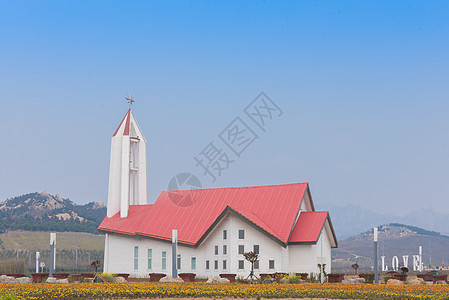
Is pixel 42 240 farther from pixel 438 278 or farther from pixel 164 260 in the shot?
pixel 438 278

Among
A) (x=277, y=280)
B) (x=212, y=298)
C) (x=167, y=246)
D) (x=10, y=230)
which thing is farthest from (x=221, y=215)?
(x=10, y=230)

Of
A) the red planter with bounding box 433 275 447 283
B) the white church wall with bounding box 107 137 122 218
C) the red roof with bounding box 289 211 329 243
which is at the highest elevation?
the white church wall with bounding box 107 137 122 218

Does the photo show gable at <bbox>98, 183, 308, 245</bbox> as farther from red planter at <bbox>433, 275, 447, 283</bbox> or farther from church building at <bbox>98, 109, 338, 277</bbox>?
red planter at <bbox>433, 275, 447, 283</bbox>

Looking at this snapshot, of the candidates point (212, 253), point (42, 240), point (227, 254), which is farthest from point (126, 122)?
point (42, 240)

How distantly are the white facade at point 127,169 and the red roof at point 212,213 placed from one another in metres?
1.30

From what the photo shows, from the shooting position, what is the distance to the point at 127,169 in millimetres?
52656

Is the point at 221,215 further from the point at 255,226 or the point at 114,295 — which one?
the point at 114,295

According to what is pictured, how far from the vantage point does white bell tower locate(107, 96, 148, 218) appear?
52.7 metres

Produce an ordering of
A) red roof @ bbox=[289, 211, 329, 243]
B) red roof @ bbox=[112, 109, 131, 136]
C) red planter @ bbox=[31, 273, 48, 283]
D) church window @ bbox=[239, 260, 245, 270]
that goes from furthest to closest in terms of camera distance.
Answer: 1. red roof @ bbox=[112, 109, 131, 136]
2. church window @ bbox=[239, 260, 245, 270]
3. red roof @ bbox=[289, 211, 329, 243]
4. red planter @ bbox=[31, 273, 48, 283]

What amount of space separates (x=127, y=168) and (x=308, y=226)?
1768cm

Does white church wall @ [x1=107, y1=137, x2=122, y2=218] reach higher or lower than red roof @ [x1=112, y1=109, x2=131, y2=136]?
lower

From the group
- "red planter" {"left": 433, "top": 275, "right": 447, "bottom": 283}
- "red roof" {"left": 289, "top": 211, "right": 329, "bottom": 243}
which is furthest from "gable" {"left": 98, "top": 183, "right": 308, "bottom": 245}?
"red planter" {"left": 433, "top": 275, "right": 447, "bottom": 283}

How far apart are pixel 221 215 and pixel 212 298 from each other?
65.4 feet

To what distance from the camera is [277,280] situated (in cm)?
3572
